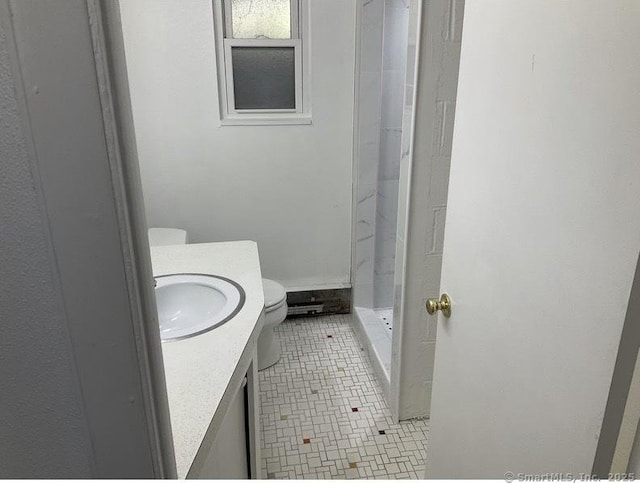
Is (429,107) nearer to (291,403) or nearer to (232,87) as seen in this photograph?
(232,87)

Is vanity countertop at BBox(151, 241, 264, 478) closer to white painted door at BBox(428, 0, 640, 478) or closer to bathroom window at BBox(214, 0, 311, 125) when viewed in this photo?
white painted door at BBox(428, 0, 640, 478)

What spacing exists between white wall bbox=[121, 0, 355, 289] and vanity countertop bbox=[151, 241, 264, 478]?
38.5 inches

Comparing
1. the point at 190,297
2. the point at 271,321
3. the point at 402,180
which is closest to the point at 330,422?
the point at 271,321

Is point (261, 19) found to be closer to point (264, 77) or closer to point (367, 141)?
point (264, 77)

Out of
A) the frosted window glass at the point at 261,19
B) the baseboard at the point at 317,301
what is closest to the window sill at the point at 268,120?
the frosted window glass at the point at 261,19

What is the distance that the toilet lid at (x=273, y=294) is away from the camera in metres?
2.41

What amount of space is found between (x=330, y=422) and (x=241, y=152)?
1.48 m

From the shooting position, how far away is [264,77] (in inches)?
106

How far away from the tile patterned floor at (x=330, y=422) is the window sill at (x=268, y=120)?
121cm

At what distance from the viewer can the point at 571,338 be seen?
0.79 metres

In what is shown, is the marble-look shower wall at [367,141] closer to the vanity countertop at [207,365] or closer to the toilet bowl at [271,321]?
the toilet bowl at [271,321]

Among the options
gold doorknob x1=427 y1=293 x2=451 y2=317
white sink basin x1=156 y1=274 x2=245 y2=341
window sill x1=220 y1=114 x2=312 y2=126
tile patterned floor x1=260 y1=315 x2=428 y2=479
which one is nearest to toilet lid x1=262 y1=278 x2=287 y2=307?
tile patterned floor x1=260 y1=315 x2=428 y2=479

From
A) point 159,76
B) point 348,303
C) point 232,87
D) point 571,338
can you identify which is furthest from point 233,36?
point 571,338

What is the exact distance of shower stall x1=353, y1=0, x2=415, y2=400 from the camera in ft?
8.26
